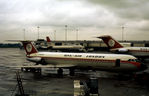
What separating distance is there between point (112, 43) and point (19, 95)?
3527 centimetres

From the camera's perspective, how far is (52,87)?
2116cm

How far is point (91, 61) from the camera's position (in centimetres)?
2766

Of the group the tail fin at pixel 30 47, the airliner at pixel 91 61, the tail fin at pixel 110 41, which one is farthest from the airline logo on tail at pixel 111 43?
the tail fin at pixel 30 47

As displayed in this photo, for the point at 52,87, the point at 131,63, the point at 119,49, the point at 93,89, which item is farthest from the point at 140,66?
Result: the point at 119,49

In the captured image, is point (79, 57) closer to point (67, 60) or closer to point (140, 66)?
point (67, 60)

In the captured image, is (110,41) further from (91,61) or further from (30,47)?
(30,47)

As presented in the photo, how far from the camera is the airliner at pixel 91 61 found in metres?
26.0

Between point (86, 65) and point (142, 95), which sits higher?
point (86, 65)

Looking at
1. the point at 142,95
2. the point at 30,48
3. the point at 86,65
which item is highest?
the point at 30,48

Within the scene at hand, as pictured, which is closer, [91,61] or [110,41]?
[91,61]

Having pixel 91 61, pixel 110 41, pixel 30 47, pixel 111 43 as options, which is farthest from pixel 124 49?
pixel 30 47

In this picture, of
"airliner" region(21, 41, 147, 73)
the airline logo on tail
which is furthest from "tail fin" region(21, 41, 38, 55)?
the airline logo on tail

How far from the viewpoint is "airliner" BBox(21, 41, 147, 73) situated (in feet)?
85.4

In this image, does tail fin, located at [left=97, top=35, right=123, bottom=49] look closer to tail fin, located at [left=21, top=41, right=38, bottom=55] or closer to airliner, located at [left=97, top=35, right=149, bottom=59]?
airliner, located at [left=97, top=35, right=149, bottom=59]
